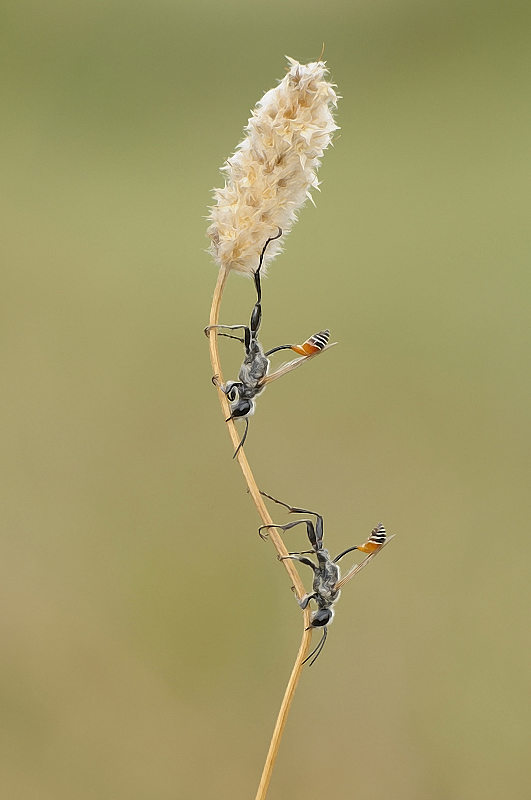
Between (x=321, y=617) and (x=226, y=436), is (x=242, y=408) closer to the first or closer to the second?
(x=321, y=617)

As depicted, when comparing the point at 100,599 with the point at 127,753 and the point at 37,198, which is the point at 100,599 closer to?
the point at 127,753

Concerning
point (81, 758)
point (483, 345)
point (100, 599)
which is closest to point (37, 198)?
point (100, 599)

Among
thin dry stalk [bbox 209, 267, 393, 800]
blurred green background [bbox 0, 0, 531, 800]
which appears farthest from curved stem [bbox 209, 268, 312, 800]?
blurred green background [bbox 0, 0, 531, 800]

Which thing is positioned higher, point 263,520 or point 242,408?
point 242,408

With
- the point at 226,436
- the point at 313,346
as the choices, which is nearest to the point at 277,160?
the point at 313,346

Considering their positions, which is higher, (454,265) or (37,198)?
(37,198)

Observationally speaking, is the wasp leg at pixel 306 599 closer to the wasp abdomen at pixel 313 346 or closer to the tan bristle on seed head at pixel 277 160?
the wasp abdomen at pixel 313 346
